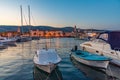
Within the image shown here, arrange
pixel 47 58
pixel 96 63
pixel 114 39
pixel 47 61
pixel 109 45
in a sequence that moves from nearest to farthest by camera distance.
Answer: pixel 47 61 < pixel 47 58 < pixel 96 63 < pixel 109 45 < pixel 114 39

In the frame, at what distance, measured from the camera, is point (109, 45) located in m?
24.7

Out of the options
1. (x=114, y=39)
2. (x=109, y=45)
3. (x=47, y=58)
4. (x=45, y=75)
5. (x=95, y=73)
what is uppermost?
(x=114, y=39)

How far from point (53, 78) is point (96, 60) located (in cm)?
557

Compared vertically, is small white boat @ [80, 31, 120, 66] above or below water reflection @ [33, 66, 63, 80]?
above

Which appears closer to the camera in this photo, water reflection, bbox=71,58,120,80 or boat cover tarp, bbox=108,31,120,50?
water reflection, bbox=71,58,120,80

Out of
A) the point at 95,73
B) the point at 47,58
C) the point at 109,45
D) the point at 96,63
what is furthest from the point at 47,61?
the point at 109,45

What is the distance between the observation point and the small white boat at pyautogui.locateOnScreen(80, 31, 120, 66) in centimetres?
2245

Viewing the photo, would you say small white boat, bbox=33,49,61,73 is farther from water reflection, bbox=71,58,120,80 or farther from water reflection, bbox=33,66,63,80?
water reflection, bbox=71,58,120,80

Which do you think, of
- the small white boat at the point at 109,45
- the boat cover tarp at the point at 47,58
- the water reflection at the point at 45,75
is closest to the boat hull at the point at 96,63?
the small white boat at the point at 109,45

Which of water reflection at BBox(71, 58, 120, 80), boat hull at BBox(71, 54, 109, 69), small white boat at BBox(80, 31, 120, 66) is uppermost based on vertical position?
small white boat at BBox(80, 31, 120, 66)

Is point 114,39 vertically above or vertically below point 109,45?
above

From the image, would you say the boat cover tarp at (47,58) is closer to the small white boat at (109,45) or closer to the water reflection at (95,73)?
the water reflection at (95,73)

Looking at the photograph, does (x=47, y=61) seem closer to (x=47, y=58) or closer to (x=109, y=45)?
(x=47, y=58)

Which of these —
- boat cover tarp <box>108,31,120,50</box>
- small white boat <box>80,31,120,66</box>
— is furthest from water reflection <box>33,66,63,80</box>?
boat cover tarp <box>108,31,120,50</box>
